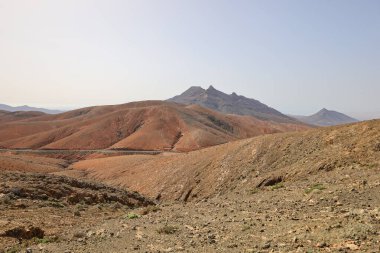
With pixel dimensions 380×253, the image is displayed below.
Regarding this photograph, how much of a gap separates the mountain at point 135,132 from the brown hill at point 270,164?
45647 mm

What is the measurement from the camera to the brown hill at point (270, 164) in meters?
20.6

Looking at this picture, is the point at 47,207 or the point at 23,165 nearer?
the point at 47,207

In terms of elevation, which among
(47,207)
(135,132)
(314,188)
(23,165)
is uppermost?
(135,132)

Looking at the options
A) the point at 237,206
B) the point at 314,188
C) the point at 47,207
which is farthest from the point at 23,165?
the point at 314,188

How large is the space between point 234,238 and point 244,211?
13.0 ft

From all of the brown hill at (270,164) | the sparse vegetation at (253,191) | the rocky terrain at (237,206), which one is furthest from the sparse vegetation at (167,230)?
the sparse vegetation at (253,191)

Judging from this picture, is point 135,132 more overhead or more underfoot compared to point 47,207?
more overhead

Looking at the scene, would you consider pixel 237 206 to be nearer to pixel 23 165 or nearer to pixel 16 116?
pixel 23 165

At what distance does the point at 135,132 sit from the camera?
100 metres

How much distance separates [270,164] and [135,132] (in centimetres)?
7699

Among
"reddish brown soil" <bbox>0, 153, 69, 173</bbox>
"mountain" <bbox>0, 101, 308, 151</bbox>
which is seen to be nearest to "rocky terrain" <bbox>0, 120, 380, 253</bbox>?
"reddish brown soil" <bbox>0, 153, 69, 173</bbox>

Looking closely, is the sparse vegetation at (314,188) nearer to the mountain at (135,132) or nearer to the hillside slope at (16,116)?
the mountain at (135,132)

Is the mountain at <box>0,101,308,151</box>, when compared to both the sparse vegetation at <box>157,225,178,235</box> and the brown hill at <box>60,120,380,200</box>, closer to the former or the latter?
the brown hill at <box>60,120,380,200</box>

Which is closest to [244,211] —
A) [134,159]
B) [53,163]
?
[134,159]
